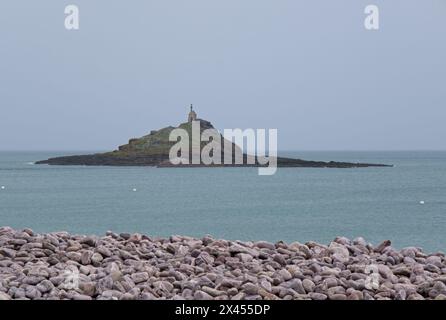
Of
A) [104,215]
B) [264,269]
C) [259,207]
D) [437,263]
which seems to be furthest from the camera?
[259,207]

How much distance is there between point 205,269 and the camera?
6.77 metres

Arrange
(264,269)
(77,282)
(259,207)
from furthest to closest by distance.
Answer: (259,207) < (264,269) < (77,282)

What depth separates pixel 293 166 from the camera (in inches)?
2840

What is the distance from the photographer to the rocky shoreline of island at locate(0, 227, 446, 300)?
6.14 metres

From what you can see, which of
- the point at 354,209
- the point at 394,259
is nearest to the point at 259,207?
the point at 354,209

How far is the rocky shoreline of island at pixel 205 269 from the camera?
6145 mm

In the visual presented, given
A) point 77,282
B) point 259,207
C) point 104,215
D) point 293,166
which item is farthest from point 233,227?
point 293,166

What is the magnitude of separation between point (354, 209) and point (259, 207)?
13.7 feet

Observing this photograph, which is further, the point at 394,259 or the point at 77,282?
the point at 394,259
